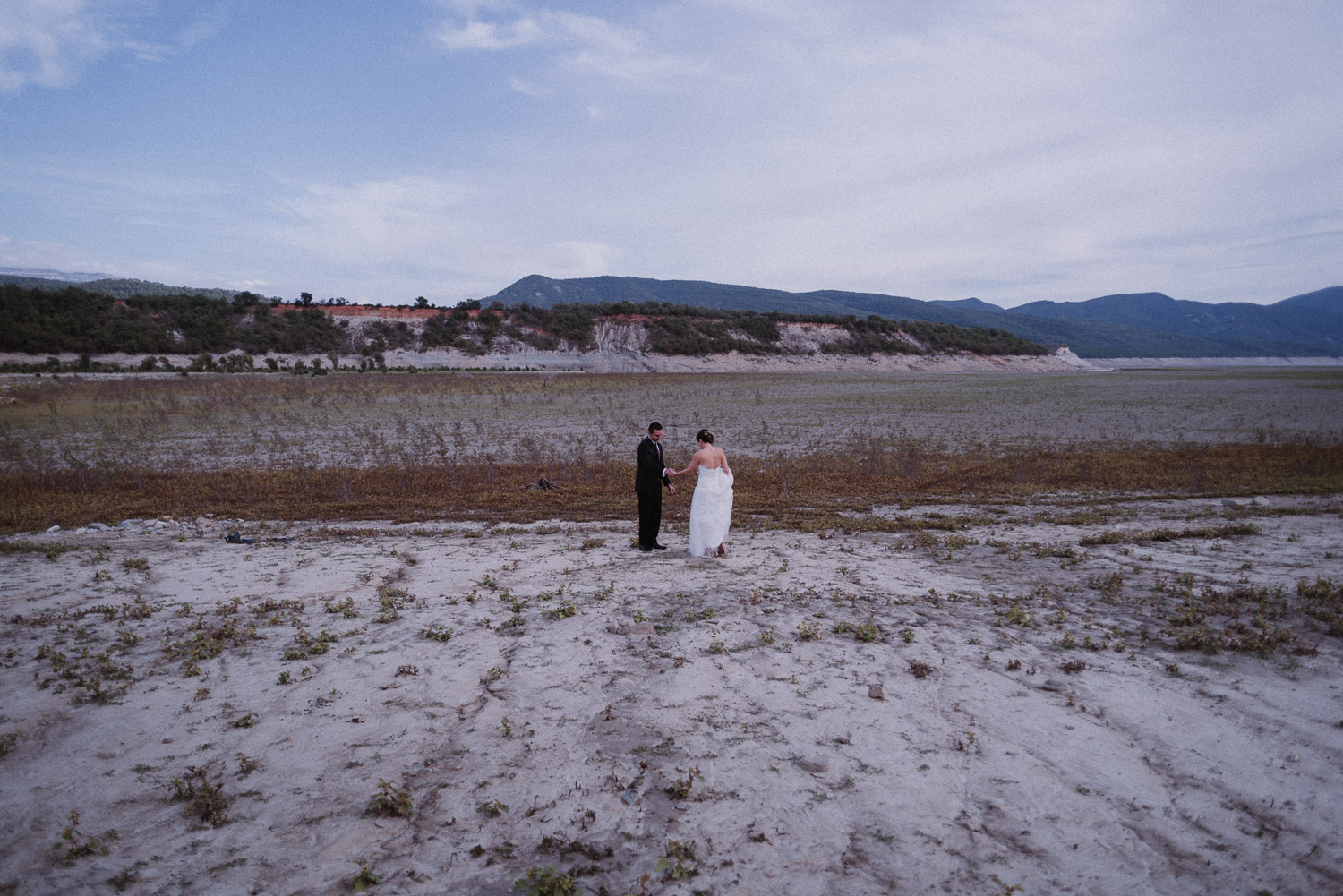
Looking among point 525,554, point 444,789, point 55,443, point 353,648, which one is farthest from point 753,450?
point 55,443

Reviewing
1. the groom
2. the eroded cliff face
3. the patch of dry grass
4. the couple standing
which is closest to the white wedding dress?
the couple standing

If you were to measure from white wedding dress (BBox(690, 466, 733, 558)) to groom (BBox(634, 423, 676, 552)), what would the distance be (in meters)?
0.48

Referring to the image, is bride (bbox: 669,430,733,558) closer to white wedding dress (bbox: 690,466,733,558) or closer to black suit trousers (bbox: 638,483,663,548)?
white wedding dress (bbox: 690,466,733,558)

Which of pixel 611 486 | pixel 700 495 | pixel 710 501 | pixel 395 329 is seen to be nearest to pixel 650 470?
pixel 700 495

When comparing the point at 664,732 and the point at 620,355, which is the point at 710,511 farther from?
the point at 620,355

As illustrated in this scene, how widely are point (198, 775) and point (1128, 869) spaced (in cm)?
537

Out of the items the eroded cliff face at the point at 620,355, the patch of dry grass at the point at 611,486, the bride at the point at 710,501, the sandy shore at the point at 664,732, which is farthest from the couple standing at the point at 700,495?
the eroded cliff face at the point at 620,355

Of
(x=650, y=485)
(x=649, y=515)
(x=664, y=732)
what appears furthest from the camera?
(x=649, y=515)

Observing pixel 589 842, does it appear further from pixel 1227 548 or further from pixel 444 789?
pixel 1227 548

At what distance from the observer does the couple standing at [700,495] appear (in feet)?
27.2

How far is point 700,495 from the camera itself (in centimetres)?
836

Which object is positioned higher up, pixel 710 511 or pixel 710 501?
pixel 710 501

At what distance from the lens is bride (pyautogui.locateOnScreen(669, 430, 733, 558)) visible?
8297 millimetres

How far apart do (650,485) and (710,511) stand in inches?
35.0
